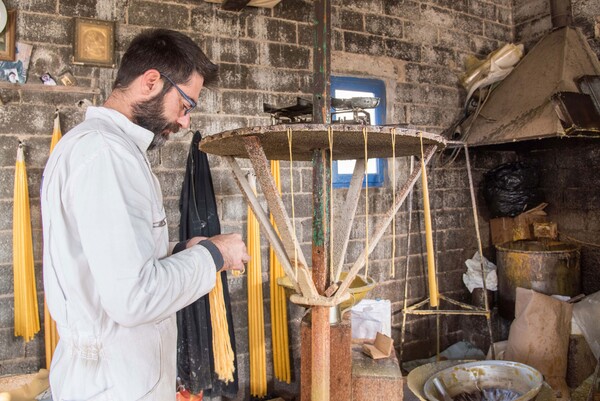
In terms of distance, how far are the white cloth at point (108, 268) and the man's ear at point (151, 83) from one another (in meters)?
0.12

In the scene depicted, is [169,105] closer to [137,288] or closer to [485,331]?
[137,288]

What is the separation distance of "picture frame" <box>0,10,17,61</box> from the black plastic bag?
13.5ft

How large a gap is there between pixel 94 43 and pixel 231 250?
234 cm

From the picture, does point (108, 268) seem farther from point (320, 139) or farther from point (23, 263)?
point (23, 263)

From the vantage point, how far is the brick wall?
3.04m

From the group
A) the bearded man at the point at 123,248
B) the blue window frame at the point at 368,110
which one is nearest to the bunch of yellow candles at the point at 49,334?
the bearded man at the point at 123,248

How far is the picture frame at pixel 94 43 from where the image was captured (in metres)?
3.12

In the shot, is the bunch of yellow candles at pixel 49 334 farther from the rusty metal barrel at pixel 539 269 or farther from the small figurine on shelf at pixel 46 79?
the rusty metal barrel at pixel 539 269

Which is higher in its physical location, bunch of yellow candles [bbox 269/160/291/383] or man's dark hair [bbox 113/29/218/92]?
man's dark hair [bbox 113/29/218/92]

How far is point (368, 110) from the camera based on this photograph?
4.32 meters

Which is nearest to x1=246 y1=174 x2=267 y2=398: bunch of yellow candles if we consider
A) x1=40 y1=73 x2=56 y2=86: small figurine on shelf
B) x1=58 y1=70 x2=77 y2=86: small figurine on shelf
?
x1=58 y1=70 x2=77 y2=86: small figurine on shelf

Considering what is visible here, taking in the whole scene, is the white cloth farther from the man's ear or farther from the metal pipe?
the metal pipe

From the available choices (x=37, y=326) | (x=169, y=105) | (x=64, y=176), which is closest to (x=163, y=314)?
(x=64, y=176)

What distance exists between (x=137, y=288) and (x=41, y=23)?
263cm
